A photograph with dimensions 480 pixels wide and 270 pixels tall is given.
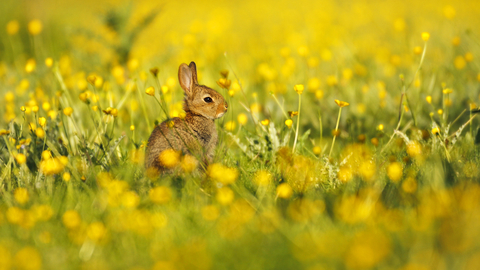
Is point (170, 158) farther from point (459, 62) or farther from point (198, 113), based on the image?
point (459, 62)

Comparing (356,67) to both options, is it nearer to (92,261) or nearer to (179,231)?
(179,231)

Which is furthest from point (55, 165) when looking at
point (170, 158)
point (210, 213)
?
point (210, 213)

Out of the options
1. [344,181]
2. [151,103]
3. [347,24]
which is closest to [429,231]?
[344,181]

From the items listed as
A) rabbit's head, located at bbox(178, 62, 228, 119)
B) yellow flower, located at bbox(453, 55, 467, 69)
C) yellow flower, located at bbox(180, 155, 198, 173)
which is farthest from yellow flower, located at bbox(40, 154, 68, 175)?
yellow flower, located at bbox(453, 55, 467, 69)

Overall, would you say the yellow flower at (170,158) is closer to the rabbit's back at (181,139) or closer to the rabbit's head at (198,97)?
the rabbit's back at (181,139)

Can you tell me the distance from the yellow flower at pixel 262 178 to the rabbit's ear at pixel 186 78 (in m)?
1.08

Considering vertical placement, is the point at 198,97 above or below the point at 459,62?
above

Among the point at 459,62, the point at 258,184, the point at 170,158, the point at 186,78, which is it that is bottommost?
the point at 258,184

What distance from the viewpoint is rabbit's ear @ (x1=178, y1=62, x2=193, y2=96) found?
3.56m

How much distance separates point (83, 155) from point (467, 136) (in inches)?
116

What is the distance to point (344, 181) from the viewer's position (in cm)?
279

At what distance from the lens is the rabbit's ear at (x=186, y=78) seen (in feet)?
11.7

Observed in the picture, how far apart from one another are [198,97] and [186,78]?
0.20 m

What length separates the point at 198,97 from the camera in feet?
11.9
